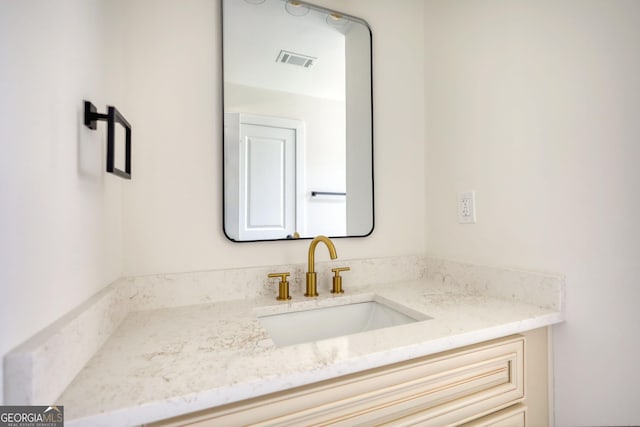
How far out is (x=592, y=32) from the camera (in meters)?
0.84

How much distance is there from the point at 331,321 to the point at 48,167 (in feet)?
2.93

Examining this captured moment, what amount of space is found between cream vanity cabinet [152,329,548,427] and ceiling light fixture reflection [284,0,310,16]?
4.15 feet

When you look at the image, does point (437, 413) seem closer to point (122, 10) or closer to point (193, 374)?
point (193, 374)

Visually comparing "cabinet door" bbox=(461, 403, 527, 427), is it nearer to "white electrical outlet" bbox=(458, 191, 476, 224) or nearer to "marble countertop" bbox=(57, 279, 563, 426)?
"marble countertop" bbox=(57, 279, 563, 426)

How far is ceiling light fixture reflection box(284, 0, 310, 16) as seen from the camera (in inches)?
46.8

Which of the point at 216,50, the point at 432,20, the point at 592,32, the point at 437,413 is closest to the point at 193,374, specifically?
the point at 437,413

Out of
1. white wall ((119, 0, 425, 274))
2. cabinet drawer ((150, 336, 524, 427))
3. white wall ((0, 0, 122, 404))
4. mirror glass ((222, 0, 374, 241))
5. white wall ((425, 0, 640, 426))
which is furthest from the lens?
mirror glass ((222, 0, 374, 241))

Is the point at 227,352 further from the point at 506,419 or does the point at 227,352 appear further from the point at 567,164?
the point at 567,164

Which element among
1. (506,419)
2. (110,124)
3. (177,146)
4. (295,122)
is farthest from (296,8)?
(506,419)

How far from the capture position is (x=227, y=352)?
679 millimetres

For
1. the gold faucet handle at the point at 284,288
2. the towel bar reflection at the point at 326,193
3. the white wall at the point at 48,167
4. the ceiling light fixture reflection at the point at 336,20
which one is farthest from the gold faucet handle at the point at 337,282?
the ceiling light fixture reflection at the point at 336,20

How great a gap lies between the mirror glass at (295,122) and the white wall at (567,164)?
424 mm

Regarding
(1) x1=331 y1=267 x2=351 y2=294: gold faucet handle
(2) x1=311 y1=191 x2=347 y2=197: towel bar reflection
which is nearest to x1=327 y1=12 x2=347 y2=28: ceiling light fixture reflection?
(2) x1=311 y1=191 x2=347 y2=197: towel bar reflection

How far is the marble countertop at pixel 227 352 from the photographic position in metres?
0.52
